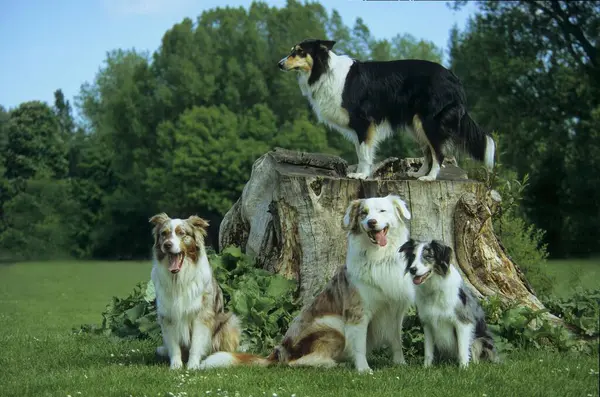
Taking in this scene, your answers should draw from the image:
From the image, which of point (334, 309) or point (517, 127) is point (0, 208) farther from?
point (334, 309)

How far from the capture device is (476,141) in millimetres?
9781

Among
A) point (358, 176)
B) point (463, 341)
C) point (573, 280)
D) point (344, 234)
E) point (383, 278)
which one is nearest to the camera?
point (463, 341)

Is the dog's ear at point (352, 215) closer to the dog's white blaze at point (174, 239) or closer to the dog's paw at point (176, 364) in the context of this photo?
the dog's white blaze at point (174, 239)

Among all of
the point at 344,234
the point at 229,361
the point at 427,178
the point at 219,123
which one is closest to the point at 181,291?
the point at 229,361

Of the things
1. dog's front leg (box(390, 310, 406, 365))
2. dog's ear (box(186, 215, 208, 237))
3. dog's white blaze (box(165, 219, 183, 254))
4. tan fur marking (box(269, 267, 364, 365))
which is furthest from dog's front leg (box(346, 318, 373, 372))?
dog's white blaze (box(165, 219, 183, 254))

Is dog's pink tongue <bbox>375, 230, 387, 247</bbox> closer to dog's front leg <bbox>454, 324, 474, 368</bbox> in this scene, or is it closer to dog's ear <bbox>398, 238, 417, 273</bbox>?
dog's ear <bbox>398, 238, 417, 273</bbox>

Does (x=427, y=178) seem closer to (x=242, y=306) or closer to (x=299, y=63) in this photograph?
(x=299, y=63)

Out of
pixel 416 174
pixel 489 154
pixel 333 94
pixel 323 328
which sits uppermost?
pixel 333 94

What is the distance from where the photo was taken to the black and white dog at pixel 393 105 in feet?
31.6

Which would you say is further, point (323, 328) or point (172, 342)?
point (172, 342)

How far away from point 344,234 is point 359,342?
86.7 inches

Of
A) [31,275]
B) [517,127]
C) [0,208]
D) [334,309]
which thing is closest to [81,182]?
[0,208]

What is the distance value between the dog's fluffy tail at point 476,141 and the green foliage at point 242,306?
2931 mm

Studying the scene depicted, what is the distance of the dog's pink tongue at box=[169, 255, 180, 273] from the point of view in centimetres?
754
